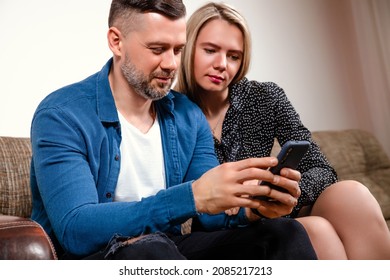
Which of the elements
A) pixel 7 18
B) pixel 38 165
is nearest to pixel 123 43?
pixel 38 165

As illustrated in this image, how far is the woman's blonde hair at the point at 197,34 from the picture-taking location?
156 cm

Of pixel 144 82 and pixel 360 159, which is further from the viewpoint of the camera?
pixel 360 159

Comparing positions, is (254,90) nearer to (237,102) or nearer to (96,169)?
(237,102)

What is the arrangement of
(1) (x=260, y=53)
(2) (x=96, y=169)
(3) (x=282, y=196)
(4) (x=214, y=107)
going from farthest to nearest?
(1) (x=260, y=53)
(4) (x=214, y=107)
(2) (x=96, y=169)
(3) (x=282, y=196)

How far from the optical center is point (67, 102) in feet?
3.73

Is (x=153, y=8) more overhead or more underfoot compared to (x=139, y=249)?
more overhead

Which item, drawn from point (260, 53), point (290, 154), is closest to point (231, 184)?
point (290, 154)

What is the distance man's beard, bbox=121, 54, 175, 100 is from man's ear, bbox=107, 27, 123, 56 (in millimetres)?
40

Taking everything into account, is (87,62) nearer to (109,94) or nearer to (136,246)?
(109,94)

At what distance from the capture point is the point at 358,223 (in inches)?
51.9


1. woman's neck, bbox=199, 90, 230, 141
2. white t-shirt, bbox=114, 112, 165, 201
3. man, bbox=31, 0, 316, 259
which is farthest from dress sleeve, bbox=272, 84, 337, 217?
white t-shirt, bbox=114, 112, 165, 201

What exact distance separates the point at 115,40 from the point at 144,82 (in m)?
0.14

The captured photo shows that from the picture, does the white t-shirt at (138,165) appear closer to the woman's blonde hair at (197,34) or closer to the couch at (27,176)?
the couch at (27,176)
